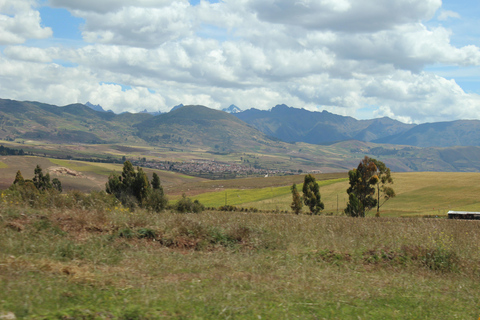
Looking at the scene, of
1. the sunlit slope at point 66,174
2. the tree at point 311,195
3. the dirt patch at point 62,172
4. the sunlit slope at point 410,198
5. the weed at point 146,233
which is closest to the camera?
the weed at point 146,233

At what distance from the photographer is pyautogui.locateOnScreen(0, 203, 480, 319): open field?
6.07m

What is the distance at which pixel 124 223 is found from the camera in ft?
35.1

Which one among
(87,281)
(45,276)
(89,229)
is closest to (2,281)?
(45,276)

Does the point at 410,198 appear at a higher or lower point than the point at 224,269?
lower

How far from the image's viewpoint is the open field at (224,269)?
19.9 feet

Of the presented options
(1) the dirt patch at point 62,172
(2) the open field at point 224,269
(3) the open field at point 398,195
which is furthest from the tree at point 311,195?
(1) the dirt patch at point 62,172

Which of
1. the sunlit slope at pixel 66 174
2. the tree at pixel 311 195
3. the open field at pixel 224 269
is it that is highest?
the open field at pixel 224 269

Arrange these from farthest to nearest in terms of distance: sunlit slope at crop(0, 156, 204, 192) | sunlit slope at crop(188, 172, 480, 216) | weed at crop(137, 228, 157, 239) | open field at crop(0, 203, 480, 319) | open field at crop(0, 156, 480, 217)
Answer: sunlit slope at crop(0, 156, 204, 192) < open field at crop(0, 156, 480, 217) < sunlit slope at crop(188, 172, 480, 216) < weed at crop(137, 228, 157, 239) < open field at crop(0, 203, 480, 319)

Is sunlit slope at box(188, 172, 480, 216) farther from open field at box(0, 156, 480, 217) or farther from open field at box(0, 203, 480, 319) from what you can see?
open field at box(0, 203, 480, 319)

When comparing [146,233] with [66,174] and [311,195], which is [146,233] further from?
[66,174]

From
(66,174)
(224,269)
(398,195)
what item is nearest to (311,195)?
(398,195)

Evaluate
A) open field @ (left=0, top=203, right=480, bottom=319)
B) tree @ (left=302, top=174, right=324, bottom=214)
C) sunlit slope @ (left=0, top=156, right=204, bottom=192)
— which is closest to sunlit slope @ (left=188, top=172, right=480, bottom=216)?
tree @ (left=302, top=174, right=324, bottom=214)

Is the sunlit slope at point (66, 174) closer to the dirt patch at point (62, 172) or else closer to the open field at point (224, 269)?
the dirt patch at point (62, 172)

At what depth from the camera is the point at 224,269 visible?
8.52 metres
